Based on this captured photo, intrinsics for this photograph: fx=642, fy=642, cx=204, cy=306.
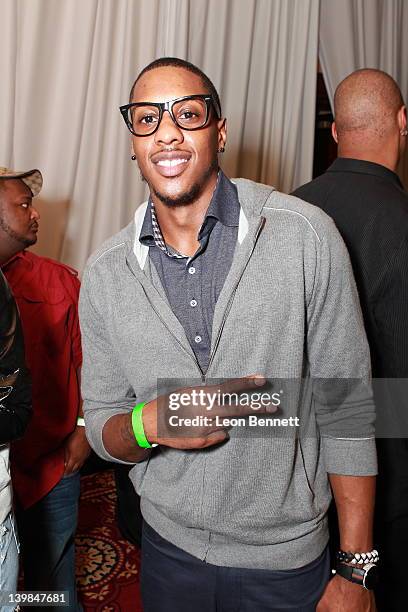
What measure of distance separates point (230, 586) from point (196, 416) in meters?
0.34

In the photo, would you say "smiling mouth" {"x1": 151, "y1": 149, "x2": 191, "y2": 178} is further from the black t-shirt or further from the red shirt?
the red shirt

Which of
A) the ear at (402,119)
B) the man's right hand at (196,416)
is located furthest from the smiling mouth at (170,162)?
the ear at (402,119)

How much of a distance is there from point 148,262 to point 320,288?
1.08 feet

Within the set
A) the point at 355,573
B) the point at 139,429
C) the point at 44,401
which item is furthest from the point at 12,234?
the point at 355,573

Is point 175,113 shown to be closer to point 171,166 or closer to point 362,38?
point 171,166

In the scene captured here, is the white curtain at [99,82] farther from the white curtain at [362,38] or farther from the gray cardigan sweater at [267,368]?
the gray cardigan sweater at [267,368]

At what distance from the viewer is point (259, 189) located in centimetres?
124

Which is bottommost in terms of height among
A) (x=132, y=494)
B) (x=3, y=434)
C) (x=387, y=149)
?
(x=132, y=494)

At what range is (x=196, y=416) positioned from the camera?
3.62 ft

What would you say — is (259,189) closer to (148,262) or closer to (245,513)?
(148,262)

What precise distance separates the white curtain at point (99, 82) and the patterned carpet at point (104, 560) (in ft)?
3.69

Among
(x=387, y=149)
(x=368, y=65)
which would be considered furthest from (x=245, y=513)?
(x=368, y=65)

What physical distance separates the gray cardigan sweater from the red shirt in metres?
0.68

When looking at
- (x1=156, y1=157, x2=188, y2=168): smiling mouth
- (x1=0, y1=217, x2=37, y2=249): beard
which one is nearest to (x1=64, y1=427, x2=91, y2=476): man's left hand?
(x1=0, y1=217, x2=37, y2=249): beard
